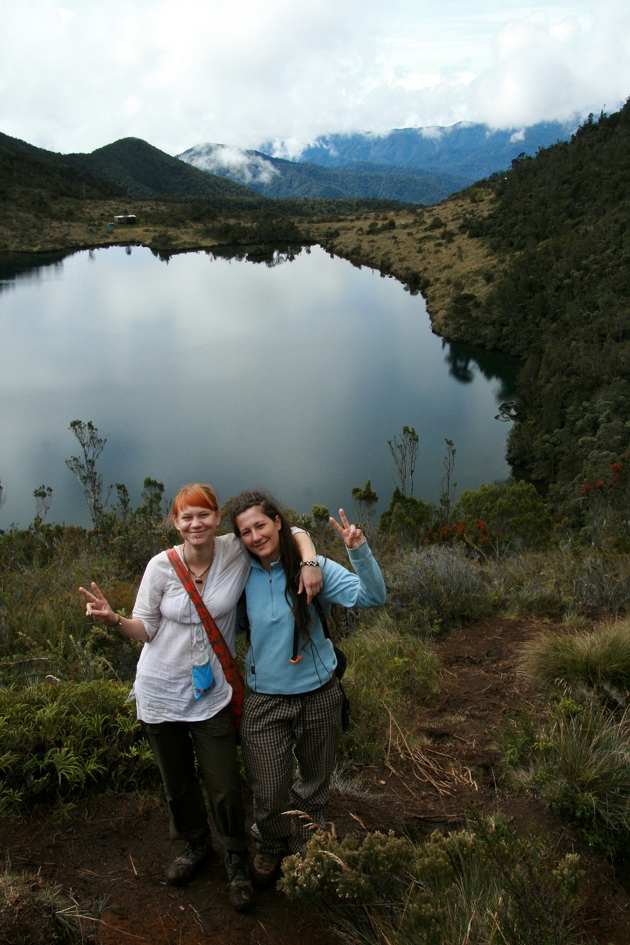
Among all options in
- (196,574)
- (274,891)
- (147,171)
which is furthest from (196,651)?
(147,171)

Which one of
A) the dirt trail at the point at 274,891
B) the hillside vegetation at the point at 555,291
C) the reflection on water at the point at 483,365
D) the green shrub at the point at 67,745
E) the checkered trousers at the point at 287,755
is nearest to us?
the dirt trail at the point at 274,891

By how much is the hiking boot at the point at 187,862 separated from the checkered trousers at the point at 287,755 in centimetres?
20

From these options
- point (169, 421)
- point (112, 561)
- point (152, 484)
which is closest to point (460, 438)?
point (169, 421)

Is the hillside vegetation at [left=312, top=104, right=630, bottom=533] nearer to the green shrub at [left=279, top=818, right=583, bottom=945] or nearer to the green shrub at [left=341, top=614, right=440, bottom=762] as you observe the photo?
the green shrub at [left=341, top=614, right=440, bottom=762]

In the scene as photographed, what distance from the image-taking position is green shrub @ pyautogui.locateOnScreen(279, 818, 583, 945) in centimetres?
160

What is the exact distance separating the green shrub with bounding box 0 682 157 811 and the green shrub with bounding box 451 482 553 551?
590cm

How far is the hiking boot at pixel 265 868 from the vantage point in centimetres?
225

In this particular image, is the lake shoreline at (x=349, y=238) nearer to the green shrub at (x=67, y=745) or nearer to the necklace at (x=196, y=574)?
the green shrub at (x=67, y=745)

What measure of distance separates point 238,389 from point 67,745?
20903mm

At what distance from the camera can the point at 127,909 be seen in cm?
215

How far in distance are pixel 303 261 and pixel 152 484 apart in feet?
141

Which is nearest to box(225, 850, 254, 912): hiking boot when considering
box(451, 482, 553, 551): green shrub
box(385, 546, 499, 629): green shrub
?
box(385, 546, 499, 629): green shrub

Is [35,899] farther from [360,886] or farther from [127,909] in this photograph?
[360,886]

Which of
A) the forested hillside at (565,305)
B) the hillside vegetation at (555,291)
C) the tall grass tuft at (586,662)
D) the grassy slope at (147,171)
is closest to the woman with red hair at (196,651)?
the tall grass tuft at (586,662)
